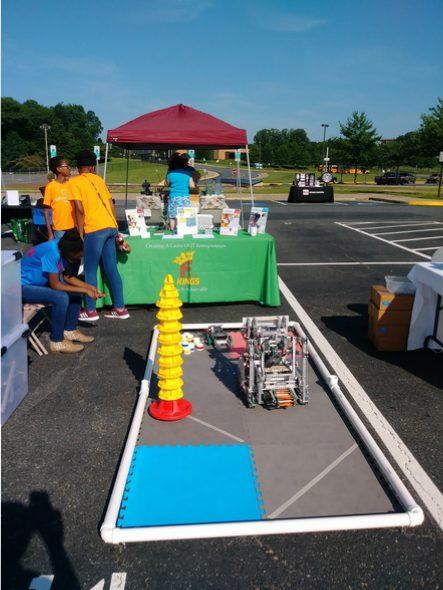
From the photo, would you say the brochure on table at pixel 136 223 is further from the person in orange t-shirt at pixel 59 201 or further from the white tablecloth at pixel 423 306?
the white tablecloth at pixel 423 306

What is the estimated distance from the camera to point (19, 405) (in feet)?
13.5

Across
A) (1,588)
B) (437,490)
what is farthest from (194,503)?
(437,490)

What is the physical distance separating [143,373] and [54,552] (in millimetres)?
2307

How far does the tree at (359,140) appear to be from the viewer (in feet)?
152

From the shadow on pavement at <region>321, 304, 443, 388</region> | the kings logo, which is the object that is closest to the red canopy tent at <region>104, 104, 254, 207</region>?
the kings logo

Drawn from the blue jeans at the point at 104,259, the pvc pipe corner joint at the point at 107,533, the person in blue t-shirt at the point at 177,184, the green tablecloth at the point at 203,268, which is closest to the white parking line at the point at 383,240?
the green tablecloth at the point at 203,268

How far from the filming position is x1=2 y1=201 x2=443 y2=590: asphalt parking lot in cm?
245

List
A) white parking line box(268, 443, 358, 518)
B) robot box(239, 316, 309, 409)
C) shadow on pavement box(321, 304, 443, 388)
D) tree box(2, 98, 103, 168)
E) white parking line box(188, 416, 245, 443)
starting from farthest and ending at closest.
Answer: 1. tree box(2, 98, 103, 168)
2. shadow on pavement box(321, 304, 443, 388)
3. robot box(239, 316, 309, 409)
4. white parking line box(188, 416, 245, 443)
5. white parking line box(268, 443, 358, 518)

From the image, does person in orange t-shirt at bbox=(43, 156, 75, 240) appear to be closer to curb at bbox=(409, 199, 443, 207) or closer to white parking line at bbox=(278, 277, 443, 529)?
white parking line at bbox=(278, 277, 443, 529)

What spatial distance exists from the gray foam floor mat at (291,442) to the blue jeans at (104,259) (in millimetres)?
2126

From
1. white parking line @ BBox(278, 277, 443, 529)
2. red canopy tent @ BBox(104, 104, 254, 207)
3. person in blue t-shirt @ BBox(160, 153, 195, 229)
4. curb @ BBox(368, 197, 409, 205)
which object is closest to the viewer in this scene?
white parking line @ BBox(278, 277, 443, 529)

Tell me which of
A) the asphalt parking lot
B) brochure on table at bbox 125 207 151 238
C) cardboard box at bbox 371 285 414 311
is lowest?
the asphalt parking lot

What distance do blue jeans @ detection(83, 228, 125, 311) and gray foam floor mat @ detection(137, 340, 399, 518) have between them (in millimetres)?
2126

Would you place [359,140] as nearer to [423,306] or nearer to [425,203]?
[425,203]
